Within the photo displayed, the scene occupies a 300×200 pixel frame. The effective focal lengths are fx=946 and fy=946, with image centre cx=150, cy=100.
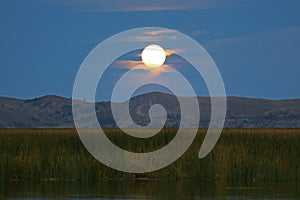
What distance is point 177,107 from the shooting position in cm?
14475

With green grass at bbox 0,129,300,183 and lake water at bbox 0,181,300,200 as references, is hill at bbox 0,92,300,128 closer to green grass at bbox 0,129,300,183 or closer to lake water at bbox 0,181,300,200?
green grass at bbox 0,129,300,183

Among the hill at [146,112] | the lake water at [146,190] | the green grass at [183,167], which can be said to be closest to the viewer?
the lake water at [146,190]

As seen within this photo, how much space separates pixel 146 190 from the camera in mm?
29719

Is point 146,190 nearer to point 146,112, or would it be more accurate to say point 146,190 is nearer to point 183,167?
point 183,167

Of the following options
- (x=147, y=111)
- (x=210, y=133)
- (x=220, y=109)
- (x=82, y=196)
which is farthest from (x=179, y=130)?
(x=220, y=109)

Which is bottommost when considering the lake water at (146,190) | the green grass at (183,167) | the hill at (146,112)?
the lake water at (146,190)

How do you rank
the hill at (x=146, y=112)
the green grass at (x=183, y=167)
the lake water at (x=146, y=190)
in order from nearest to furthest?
the lake water at (x=146, y=190) → the green grass at (x=183, y=167) → the hill at (x=146, y=112)

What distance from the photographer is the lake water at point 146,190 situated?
91.6ft

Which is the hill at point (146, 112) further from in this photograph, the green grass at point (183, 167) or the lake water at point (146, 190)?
the lake water at point (146, 190)

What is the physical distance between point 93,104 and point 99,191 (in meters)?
127

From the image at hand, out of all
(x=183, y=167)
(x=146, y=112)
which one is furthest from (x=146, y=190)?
(x=146, y=112)

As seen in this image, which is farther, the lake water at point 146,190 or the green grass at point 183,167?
the green grass at point 183,167

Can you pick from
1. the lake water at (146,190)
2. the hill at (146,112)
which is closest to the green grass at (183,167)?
the lake water at (146,190)

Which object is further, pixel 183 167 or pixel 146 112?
pixel 146 112
